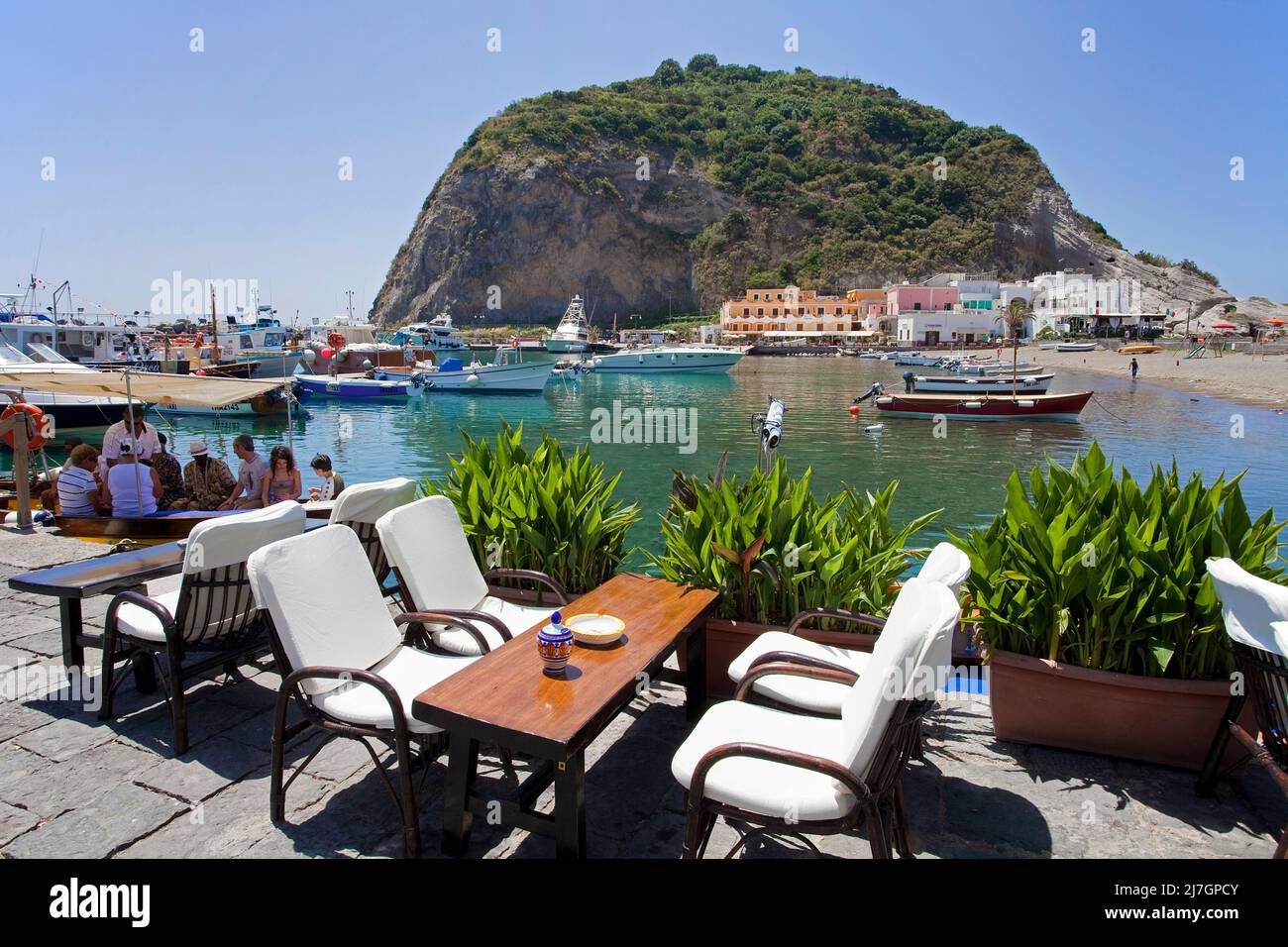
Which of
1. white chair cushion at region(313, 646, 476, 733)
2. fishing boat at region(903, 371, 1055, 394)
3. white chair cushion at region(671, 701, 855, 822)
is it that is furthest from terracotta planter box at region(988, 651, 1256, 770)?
fishing boat at region(903, 371, 1055, 394)

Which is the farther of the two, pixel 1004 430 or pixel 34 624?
pixel 1004 430

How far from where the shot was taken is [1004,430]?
99.2 feet

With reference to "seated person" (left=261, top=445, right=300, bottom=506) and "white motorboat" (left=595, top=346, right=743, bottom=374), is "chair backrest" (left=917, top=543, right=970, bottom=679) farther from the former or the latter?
"white motorboat" (left=595, top=346, right=743, bottom=374)

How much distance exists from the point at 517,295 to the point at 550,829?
109 metres

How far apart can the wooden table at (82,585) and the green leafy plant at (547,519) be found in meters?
1.66

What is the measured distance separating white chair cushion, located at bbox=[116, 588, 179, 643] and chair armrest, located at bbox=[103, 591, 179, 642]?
2 centimetres

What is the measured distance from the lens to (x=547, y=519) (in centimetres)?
459

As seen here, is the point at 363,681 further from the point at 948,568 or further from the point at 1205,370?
the point at 1205,370

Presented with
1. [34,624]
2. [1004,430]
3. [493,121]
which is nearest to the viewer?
[34,624]

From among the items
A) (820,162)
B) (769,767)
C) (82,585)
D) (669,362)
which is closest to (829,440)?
(82,585)

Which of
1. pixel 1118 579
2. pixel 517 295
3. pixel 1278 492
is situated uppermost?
pixel 517 295

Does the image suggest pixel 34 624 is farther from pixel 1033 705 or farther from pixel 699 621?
pixel 1033 705
